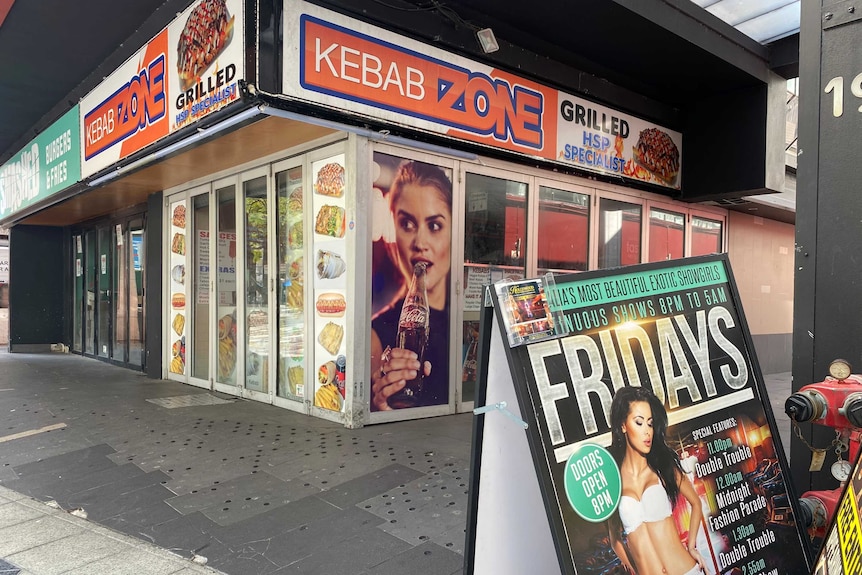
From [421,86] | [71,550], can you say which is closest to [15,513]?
[71,550]

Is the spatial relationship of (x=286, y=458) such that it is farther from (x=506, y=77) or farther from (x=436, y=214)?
(x=506, y=77)

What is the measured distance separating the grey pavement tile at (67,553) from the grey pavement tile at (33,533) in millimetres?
61

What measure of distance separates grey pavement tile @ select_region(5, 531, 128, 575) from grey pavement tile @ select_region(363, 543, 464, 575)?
1.45 metres

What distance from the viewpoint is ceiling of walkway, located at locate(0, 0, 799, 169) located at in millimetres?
5652

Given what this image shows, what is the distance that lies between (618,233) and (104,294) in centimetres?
924

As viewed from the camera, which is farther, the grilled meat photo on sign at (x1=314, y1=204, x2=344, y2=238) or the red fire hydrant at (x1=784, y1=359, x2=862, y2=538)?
the grilled meat photo on sign at (x1=314, y1=204, x2=344, y2=238)

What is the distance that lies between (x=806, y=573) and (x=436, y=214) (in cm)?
436

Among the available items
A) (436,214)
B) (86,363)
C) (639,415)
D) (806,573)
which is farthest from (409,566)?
(86,363)

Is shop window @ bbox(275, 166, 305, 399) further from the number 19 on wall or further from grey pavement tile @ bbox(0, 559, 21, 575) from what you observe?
the number 19 on wall

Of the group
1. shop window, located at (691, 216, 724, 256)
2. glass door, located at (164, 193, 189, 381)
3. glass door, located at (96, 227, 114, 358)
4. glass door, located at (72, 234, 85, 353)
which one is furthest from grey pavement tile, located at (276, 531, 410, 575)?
glass door, located at (72, 234, 85, 353)

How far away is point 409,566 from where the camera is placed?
2.76 meters

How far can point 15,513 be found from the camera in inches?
138

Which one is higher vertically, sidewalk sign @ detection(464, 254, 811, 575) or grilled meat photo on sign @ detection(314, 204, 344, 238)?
grilled meat photo on sign @ detection(314, 204, 344, 238)

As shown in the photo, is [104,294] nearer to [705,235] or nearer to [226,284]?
[226,284]
